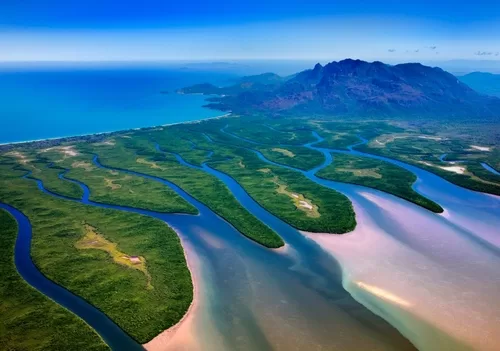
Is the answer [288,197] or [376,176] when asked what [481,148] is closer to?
[376,176]

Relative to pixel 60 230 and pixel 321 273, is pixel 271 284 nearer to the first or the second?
pixel 321 273

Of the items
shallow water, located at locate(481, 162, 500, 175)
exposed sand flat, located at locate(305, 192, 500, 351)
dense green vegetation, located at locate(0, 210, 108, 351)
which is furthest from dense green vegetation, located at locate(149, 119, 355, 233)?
shallow water, located at locate(481, 162, 500, 175)

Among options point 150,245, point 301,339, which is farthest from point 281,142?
point 301,339

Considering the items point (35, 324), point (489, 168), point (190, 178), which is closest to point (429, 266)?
point (35, 324)

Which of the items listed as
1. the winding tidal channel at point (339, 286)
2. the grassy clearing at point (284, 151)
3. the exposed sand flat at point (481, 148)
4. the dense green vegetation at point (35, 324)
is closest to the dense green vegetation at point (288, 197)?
the winding tidal channel at point (339, 286)

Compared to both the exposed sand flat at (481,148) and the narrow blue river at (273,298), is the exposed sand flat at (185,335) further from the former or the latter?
the exposed sand flat at (481,148)

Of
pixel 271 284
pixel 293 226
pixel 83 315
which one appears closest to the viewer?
pixel 83 315

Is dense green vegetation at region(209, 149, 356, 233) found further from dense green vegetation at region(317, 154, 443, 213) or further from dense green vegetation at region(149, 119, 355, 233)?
dense green vegetation at region(317, 154, 443, 213)
